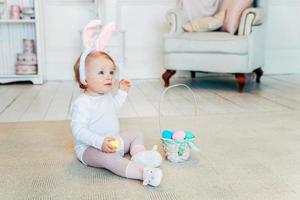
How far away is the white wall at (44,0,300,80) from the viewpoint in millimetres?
3779

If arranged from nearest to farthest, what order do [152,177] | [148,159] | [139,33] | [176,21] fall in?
[152,177]
[148,159]
[176,21]
[139,33]

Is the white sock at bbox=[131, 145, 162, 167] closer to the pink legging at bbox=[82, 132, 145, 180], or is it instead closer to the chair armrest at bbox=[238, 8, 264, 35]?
the pink legging at bbox=[82, 132, 145, 180]

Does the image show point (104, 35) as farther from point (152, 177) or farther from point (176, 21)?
point (176, 21)

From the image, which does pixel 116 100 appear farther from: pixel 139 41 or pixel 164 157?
pixel 139 41

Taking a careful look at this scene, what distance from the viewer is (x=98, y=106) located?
1.42 meters

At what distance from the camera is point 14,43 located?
147 inches

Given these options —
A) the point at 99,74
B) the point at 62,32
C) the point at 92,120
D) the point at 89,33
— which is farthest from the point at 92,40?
the point at 62,32

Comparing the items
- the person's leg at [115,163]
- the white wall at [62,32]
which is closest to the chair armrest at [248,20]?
the white wall at [62,32]

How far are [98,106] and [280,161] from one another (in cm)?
73

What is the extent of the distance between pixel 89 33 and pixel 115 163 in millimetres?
515

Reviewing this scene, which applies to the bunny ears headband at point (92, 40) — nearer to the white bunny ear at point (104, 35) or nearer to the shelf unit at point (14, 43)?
the white bunny ear at point (104, 35)

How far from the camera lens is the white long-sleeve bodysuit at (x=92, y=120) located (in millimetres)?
1354

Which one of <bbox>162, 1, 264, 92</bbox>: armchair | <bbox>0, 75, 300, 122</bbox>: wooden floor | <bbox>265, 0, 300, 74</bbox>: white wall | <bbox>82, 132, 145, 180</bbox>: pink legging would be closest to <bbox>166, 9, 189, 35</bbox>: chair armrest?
<bbox>162, 1, 264, 92</bbox>: armchair

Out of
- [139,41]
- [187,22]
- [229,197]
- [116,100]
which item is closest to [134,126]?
[116,100]
